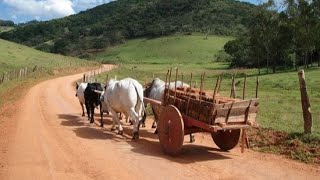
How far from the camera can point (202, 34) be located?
14325 centimetres

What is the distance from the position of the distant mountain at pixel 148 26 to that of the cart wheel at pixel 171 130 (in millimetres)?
131229

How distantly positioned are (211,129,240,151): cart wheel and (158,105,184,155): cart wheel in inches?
62.5

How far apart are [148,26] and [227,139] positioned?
497ft

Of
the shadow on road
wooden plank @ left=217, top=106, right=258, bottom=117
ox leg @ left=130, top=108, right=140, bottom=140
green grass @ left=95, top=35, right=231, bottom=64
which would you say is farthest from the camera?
green grass @ left=95, top=35, right=231, bottom=64

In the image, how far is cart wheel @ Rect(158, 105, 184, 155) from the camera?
11.5m

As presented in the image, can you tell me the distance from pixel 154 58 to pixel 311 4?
200 feet

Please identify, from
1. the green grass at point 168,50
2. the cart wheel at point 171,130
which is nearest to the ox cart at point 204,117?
the cart wheel at point 171,130

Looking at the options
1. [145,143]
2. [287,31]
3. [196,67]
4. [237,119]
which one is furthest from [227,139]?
[196,67]

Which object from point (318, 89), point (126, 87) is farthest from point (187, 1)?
point (126, 87)

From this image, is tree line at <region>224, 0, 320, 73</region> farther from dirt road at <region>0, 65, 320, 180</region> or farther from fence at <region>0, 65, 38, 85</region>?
dirt road at <region>0, 65, 320, 180</region>

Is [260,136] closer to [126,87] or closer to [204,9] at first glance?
[126,87]

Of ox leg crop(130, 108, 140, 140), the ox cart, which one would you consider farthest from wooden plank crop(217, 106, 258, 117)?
ox leg crop(130, 108, 140, 140)

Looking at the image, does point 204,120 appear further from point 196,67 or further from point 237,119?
point 196,67

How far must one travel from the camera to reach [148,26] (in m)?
162
